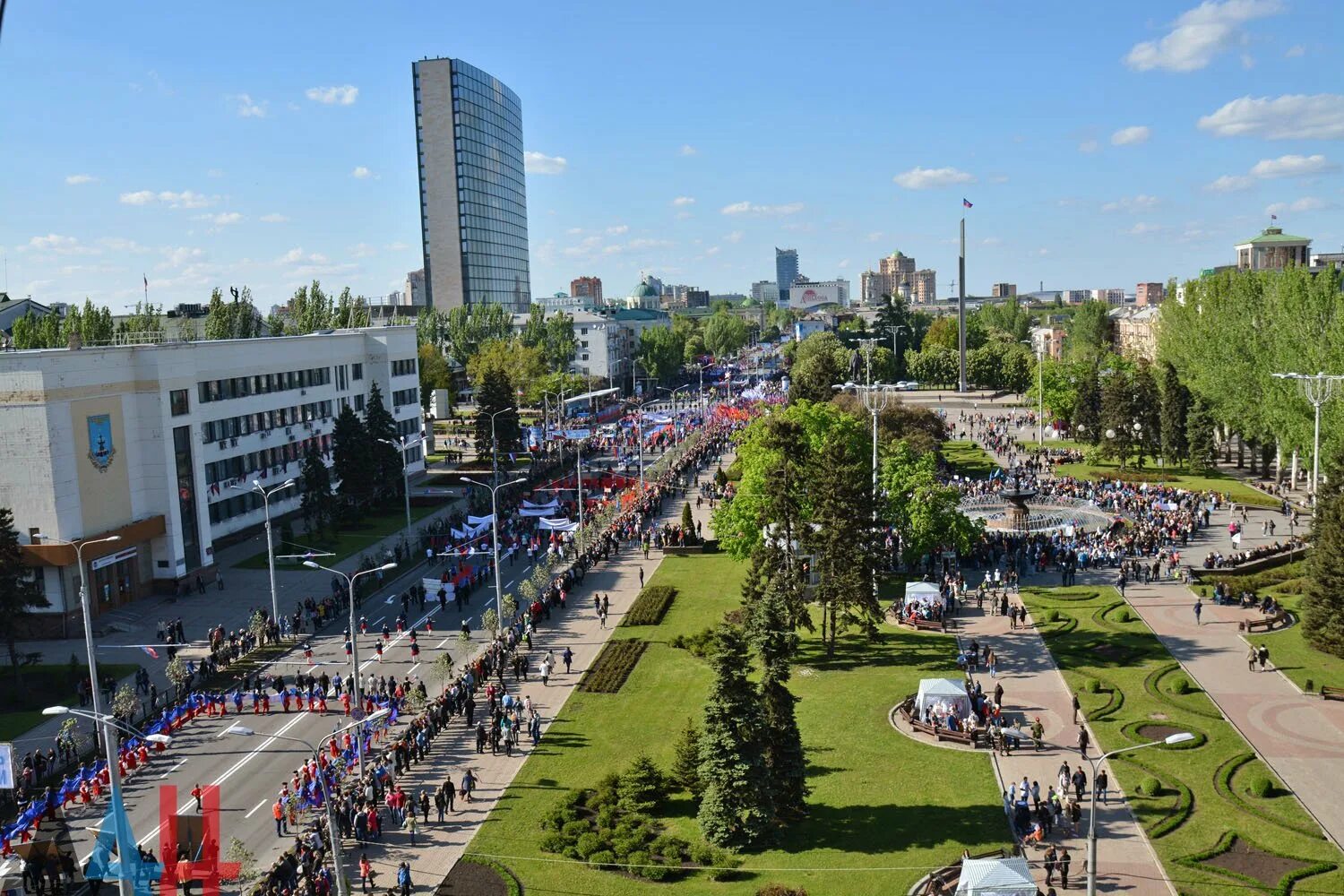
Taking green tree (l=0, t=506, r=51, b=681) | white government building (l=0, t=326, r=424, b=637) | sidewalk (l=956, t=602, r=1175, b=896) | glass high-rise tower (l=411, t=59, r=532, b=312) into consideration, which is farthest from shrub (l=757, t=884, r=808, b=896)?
glass high-rise tower (l=411, t=59, r=532, b=312)

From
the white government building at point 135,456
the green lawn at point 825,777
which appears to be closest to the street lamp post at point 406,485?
the white government building at point 135,456

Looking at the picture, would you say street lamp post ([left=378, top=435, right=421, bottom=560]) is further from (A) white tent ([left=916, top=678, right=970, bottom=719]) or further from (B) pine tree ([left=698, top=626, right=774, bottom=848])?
(B) pine tree ([left=698, top=626, right=774, bottom=848])

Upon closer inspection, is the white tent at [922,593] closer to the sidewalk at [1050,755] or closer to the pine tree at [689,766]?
the sidewalk at [1050,755]

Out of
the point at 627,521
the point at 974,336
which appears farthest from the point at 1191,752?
the point at 974,336

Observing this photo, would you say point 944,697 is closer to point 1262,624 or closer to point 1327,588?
point 1327,588

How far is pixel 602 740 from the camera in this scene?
3584 centimetres

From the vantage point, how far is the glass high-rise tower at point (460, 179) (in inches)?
6590

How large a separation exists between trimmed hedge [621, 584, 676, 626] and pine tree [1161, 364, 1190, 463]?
46472 mm

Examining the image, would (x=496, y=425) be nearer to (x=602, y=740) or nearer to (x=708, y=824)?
(x=602, y=740)

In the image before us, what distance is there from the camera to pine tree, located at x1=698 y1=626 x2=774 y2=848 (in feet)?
92.7

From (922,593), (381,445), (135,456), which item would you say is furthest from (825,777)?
(381,445)

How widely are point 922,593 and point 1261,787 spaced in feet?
62.9

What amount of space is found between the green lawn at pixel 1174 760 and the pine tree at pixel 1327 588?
5365 mm

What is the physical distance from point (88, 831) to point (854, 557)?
27.1 meters
